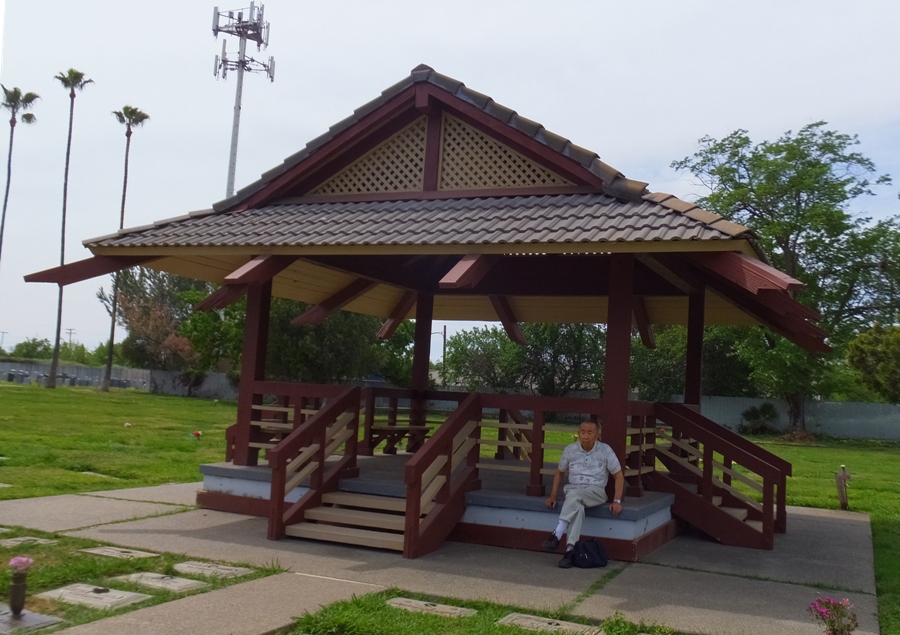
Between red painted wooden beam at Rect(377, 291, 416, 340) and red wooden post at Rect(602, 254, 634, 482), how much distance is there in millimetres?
5971

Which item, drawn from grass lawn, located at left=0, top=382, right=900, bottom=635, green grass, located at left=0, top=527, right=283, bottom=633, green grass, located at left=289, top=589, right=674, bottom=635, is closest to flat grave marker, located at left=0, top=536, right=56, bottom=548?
green grass, located at left=0, top=527, right=283, bottom=633

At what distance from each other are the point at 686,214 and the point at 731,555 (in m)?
3.33

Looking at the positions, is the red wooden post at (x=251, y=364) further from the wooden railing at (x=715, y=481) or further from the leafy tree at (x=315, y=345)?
the leafy tree at (x=315, y=345)

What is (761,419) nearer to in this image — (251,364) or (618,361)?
(618,361)

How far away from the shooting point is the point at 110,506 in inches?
363

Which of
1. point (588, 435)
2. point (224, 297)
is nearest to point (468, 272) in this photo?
point (588, 435)

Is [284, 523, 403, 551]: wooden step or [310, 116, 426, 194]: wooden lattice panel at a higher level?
[310, 116, 426, 194]: wooden lattice panel

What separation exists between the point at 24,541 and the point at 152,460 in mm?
7695

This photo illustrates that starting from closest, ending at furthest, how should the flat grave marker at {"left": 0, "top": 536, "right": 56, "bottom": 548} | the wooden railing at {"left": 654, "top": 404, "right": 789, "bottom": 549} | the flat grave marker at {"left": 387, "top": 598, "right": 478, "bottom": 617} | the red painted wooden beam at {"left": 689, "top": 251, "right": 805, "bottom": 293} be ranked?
the flat grave marker at {"left": 387, "top": 598, "right": 478, "bottom": 617}, the red painted wooden beam at {"left": 689, "top": 251, "right": 805, "bottom": 293}, the flat grave marker at {"left": 0, "top": 536, "right": 56, "bottom": 548}, the wooden railing at {"left": 654, "top": 404, "right": 789, "bottom": 549}

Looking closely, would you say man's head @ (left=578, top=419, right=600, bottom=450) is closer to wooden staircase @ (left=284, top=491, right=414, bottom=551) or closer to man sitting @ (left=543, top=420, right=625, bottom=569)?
man sitting @ (left=543, top=420, right=625, bottom=569)

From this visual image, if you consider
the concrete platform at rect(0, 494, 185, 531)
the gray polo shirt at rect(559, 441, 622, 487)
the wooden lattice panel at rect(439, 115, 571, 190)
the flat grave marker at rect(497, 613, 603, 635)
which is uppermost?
the wooden lattice panel at rect(439, 115, 571, 190)

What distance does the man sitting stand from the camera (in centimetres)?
732

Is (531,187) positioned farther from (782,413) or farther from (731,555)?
(782,413)

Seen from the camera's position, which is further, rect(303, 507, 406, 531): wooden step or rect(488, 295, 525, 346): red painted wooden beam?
rect(488, 295, 525, 346): red painted wooden beam
